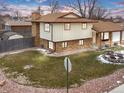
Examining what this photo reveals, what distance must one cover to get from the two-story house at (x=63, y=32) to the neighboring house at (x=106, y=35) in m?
1.42

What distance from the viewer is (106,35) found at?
29.9m

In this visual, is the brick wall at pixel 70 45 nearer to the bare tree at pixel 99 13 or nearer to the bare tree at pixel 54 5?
the bare tree at pixel 99 13

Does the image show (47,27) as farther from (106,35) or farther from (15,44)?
(106,35)

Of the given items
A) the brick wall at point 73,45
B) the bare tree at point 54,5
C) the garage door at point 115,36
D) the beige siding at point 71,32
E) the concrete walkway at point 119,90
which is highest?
the bare tree at point 54,5

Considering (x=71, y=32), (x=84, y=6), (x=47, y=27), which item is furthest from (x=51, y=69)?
(x=84, y=6)

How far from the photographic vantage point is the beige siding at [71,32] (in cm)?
2401

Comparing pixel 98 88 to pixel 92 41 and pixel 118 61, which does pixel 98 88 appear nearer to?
pixel 118 61

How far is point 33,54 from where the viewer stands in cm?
2392

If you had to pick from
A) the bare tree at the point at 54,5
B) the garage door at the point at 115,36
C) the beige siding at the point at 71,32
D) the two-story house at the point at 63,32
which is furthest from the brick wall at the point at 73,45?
the bare tree at the point at 54,5

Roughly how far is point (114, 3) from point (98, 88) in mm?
48274

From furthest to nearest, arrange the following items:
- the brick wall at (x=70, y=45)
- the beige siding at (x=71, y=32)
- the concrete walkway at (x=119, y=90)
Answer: the brick wall at (x=70, y=45)
the beige siding at (x=71, y=32)
the concrete walkway at (x=119, y=90)

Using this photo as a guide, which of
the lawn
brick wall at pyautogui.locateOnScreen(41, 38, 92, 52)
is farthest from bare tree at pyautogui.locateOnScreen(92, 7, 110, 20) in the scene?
the lawn

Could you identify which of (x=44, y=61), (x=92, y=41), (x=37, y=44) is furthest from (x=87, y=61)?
(x=37, y=44)

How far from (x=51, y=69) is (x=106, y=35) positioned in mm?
15451
